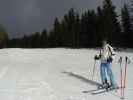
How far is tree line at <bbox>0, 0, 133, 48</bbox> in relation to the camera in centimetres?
10038

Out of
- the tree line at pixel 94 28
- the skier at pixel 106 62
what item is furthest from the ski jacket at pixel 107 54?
the tree line at pixel 94 28

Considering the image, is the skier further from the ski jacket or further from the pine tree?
the pine tree

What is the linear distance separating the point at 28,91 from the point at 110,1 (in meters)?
92.7

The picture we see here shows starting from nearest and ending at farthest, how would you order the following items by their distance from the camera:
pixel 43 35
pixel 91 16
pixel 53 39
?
1. pixel 91 16
2. pixel 53 39
3. pixel 43 35

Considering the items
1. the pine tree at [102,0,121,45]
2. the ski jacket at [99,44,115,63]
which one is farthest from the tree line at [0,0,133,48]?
the ski jacket at [99,44,115,63]

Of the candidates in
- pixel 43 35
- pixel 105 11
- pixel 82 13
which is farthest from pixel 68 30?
pixel 43 35

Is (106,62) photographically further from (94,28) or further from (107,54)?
(94,28)

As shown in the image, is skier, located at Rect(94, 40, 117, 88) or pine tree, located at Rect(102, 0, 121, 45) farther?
pine tree, located at Rect(102, 0, 121, 45)

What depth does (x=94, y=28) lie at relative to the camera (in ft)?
383

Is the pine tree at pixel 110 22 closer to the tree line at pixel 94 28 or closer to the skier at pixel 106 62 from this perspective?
the tree line at pixel 94 28

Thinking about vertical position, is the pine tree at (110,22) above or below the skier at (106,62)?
above

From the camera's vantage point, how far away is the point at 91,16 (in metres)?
126

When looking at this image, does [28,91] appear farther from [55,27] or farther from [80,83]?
[55,27]

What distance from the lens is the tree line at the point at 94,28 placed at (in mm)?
100375
